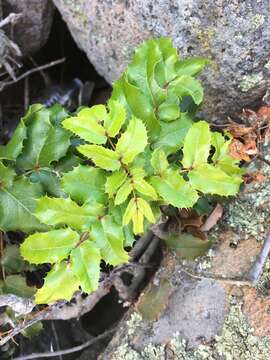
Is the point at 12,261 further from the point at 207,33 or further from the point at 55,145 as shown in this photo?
the point at 207,33

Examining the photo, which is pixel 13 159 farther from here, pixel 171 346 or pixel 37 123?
pixel 171 346

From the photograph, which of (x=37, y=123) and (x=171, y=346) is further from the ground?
(x=37, y=123)

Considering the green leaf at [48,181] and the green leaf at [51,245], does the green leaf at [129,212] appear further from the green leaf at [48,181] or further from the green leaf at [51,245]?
the green leaf at [48,181]

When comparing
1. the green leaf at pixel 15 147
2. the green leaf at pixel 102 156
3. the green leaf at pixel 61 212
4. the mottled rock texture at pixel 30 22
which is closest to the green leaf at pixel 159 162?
the green leaf at pixel 102 156

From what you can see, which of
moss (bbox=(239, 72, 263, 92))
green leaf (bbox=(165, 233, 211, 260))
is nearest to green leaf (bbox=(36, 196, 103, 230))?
green leaf (bbox=(165, 233, 211, 260))

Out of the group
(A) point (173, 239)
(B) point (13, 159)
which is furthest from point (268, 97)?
(B) point (13, 159)

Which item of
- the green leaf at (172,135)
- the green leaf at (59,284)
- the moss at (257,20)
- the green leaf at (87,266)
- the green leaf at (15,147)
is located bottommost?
the green leaf at (59,284)
